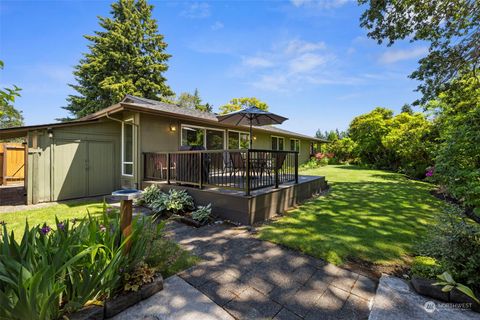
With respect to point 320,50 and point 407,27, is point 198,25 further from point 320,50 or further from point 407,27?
point 407,27

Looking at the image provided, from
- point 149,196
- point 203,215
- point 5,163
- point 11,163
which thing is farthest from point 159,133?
point 11,163

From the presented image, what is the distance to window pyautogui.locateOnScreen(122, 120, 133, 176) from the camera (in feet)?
25.6

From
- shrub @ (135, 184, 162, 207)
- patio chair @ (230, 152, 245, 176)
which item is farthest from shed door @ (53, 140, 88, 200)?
patio chair @ (230, 152, 245, 176)

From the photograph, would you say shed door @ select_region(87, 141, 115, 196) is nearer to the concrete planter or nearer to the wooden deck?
the wooden deck

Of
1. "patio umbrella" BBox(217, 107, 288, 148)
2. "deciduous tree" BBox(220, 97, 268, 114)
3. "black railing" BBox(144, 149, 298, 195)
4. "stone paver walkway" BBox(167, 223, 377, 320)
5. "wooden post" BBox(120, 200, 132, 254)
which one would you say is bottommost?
"stone paver walkway" BBox(167, 223, 377, 320)

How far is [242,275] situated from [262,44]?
11.2 m

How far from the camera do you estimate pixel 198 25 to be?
27.4ft

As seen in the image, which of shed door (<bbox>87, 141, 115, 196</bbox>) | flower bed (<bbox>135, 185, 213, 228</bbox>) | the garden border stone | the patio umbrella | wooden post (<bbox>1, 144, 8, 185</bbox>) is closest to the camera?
the garden border stone

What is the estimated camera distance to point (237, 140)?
10.8 meters

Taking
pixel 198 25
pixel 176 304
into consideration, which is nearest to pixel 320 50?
pixel 198 25

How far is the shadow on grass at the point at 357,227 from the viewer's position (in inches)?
127

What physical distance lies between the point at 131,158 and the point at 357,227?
7.62 meters

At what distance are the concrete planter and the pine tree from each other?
67.6 feet

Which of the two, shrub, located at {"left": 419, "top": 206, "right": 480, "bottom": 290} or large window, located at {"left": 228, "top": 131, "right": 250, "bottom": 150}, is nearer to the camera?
shrub, located at {"left": 419, "top": 206, "right": 480, "bottom": 290}
